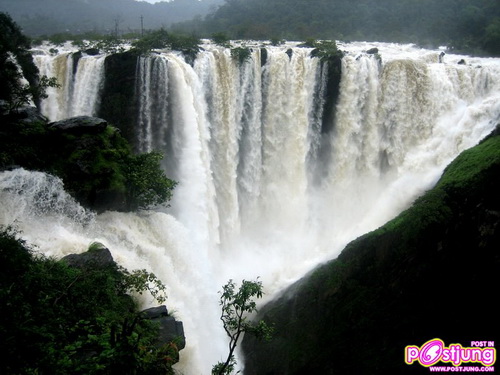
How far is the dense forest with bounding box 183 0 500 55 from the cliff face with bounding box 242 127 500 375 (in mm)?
21603

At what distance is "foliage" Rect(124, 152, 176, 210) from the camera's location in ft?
40.1

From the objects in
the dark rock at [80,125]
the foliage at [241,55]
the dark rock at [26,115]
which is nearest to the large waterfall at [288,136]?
the foliage at [241,55]

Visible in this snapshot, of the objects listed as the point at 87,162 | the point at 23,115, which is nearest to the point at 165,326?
the point at 87,162

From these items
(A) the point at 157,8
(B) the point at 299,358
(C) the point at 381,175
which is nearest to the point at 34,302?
(B) the point at 299,358

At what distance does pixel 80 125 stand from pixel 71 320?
7192mm

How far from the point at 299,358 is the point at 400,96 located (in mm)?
13497

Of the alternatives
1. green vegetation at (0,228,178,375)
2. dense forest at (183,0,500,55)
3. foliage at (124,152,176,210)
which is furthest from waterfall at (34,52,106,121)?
dense forest at (183,0,500,55)

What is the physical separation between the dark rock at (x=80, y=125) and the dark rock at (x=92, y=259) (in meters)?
4.60

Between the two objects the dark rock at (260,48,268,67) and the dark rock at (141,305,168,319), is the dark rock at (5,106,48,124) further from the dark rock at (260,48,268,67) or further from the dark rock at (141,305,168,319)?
the dark rock at (260,48,268,67)

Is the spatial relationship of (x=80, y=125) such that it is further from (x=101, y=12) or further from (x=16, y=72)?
(x=101, y=12)

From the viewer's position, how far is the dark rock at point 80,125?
11648 millimetres

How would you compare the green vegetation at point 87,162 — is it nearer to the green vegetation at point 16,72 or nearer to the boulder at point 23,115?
the boulder at point 23,115

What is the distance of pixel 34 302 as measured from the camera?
592 centimetres

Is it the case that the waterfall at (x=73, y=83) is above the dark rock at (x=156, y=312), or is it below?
above
